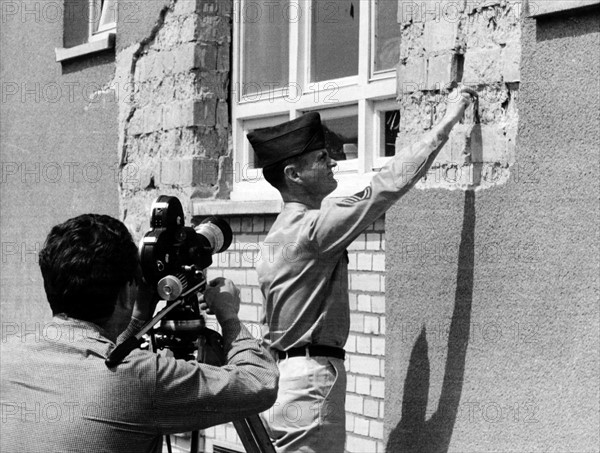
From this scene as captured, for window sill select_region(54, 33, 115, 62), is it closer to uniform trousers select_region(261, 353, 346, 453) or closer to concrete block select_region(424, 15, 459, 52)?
concrete block select_region(424, 15, 459, 52)

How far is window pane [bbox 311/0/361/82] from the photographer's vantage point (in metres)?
5.50

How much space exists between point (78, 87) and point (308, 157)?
346 cm

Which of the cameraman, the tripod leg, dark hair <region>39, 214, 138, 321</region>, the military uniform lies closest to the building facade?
the military uniform

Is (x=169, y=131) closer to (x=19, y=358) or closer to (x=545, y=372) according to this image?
(x=545, y=372)

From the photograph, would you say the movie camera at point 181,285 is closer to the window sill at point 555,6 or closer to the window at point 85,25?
the window sill at point 555,6

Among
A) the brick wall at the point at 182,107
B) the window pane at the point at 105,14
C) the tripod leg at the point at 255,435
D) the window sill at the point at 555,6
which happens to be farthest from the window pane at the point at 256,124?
the tripod leg at the point at 255,435

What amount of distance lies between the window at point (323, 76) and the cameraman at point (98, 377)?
2.67m

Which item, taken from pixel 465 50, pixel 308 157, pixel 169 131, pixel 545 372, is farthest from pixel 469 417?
pixel 169 131

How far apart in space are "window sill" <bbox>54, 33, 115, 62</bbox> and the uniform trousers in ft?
11.7

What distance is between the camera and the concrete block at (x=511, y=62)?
4.20 meters

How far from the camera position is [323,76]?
5.72 metres

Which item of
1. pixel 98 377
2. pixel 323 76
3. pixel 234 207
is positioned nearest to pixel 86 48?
pixel 234 207

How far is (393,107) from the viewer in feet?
17.0

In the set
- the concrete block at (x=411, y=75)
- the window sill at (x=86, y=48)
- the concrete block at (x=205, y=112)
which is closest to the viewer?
the concrete block at (x=411, y=75)
